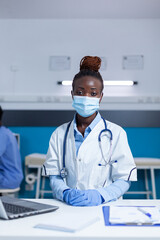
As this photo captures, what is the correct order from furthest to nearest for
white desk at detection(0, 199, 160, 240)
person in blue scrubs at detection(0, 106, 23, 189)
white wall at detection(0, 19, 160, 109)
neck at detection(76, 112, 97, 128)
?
white wall at detection(0, 19, 160, 109), person in blue scrubs at detection(0, 106, 23, 189), neck at detection(76, 112, 97, 128), white desk at detection(0, 199, 160, 240)

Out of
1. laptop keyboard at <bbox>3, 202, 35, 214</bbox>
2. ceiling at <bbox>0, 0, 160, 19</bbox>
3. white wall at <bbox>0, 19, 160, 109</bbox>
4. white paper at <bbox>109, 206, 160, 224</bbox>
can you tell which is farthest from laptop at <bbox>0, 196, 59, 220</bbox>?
ceiling at <bbox>0, 0, 160, 19</bbox>

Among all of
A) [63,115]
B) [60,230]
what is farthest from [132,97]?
[60,230]

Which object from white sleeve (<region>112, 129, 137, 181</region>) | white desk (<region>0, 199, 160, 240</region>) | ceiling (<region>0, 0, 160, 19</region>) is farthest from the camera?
ceiling (<region>0, 0, 160, 19</region>)

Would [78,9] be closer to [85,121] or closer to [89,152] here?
Result: [85,121]

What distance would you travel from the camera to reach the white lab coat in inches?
52.6

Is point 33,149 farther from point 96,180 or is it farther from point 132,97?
point 96,180

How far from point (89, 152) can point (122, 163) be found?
16 cm

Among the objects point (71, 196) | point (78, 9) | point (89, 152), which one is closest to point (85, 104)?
point (89, 152)

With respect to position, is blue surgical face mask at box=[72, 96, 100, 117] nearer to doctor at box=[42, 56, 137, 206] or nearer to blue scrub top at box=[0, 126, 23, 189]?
doctor at box=[42, 56, 137, 206]

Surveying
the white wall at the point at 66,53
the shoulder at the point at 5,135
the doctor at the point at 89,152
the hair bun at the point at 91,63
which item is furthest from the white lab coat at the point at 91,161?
the white wall at the point at 66,53

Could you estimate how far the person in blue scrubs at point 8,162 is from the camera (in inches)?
101

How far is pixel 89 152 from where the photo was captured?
1.35 m

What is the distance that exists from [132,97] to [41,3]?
1621mm

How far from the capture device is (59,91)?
381cm
